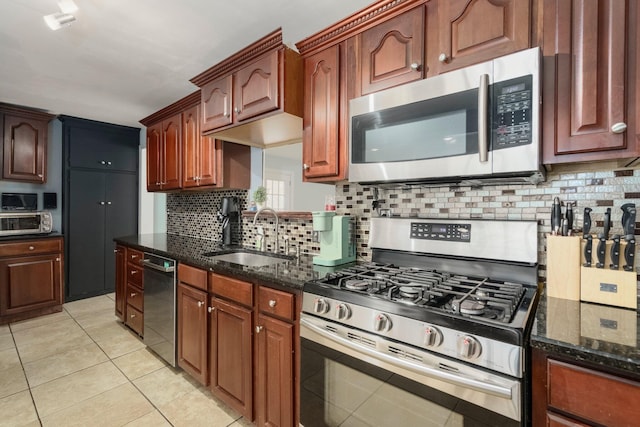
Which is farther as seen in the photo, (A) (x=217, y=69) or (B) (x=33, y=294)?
(B) (x=33, y=294)

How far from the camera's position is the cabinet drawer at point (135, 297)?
8.71 ft

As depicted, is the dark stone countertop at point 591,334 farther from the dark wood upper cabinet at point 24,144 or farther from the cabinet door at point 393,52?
the dark wood upper cabinet at point 24,144

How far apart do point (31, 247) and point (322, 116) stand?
150 inches

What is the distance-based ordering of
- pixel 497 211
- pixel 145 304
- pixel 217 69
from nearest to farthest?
pixel 497 211, pixel 217 69, pixel 145 304

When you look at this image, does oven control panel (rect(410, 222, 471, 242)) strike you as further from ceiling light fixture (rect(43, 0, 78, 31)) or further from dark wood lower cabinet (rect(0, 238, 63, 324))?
dark wood lower cabinet (rect(0, 238, 63, 324))

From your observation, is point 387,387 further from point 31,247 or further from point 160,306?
point 31,247

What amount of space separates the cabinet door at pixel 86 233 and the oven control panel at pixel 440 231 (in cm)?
439

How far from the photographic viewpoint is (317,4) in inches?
66.6

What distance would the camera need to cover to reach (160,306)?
7.71 feet

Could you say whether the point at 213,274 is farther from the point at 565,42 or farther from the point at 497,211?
the point at 565,42

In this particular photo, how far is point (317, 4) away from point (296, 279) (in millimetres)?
1543

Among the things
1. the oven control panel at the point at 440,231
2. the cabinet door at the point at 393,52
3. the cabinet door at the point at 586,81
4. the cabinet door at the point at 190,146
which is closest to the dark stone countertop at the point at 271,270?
the oven control panel at the point at 440,231

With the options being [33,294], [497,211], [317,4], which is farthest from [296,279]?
[33,294]

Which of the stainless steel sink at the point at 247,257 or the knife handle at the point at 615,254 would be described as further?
the stainless steel sink at the point at 247,257
